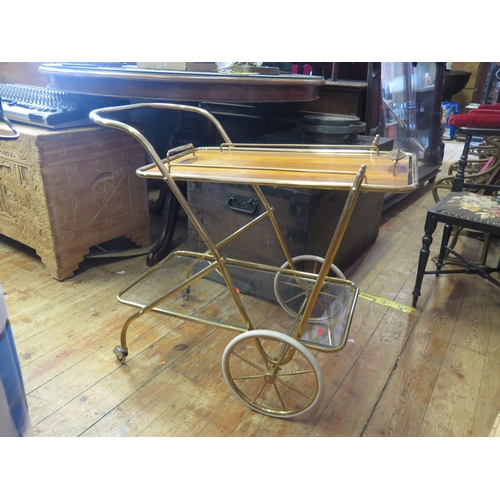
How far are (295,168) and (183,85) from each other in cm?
58

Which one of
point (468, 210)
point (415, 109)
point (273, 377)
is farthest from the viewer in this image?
point (415, 109)

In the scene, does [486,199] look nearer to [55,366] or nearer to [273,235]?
[273,235]

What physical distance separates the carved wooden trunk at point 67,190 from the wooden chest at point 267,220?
372mm

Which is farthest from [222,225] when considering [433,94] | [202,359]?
[433,94]

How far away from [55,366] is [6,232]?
0.92 metres

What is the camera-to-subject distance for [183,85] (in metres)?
1.33

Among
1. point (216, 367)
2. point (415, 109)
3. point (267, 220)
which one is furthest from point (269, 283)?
point (415, 109)

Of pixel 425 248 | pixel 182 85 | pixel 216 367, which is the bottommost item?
pixel 216 367

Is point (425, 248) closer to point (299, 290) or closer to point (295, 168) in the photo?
point (299, 290)

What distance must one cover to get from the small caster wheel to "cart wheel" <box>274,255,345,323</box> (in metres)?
0.57

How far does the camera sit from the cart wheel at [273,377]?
1031mm

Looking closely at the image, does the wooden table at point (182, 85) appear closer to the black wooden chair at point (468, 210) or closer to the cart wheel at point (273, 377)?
the black wooden chair at point (468, 210)

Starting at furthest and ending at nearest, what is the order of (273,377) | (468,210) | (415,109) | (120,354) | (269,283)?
(415,109), (269,283), (468,210), (120,354), (273,377)

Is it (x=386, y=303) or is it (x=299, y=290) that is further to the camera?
(x=386, y=303)
